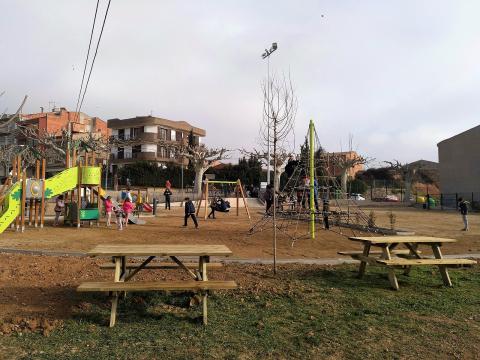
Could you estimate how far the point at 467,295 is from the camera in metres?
6.72

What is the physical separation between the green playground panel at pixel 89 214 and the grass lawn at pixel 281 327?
12.2 m

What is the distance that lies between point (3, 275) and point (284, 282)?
186 inches

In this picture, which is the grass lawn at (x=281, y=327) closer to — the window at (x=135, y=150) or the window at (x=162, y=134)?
the window at (x=135, y=150)

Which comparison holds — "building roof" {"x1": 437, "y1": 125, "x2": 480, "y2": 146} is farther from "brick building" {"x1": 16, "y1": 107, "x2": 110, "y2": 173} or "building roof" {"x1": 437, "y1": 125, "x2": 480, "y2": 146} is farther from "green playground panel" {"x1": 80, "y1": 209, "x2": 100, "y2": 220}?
"brick building" {"x1": 16, "y1": 107, "x2": 110, "y2": 173}

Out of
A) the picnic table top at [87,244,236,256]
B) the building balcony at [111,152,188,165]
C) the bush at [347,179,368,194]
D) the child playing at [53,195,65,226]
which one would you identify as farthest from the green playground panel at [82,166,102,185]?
the building balcony at [111,152,188,165]

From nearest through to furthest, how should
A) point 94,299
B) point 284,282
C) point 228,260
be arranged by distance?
point 94,299 < point 284,282 < point 228,260

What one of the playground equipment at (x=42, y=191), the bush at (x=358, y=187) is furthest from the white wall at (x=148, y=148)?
the playground equipment at (x=42, y=191)

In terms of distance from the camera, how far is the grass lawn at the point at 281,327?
172 inches

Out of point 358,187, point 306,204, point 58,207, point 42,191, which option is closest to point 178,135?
point 358,187

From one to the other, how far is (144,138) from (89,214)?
180 ft

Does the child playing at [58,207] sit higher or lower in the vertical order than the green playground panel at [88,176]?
lower

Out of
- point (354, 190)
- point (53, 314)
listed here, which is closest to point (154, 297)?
point (53, 314)

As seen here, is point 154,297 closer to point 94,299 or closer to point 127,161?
point 94,299

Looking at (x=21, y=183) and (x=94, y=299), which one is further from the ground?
(x=21, y=183)
